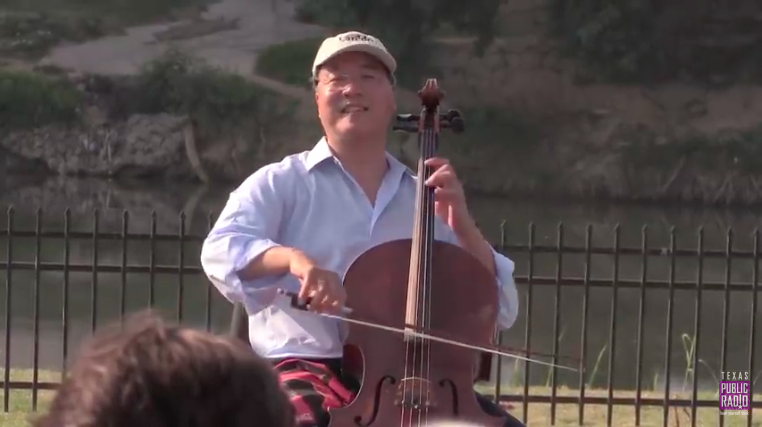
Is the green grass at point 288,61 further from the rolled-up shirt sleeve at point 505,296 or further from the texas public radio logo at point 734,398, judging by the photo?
the rolled-up shirt sleeve at point 505,296

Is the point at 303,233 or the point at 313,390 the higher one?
the point at 303,233

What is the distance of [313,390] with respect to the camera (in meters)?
2.54

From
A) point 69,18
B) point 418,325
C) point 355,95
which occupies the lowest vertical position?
point 418,325

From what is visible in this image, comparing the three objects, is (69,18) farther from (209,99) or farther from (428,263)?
(428,263)

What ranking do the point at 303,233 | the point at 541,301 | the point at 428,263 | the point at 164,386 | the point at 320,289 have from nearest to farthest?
1. the point at 164,386
2. the point at 320,289
3. the point at 428,263
4. the point at 303,233
5. the point at 541,301

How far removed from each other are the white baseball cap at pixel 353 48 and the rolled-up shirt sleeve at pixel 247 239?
12.2 inches

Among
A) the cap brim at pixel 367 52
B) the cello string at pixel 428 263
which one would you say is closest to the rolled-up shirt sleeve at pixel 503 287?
the cello string at pixel 428 263

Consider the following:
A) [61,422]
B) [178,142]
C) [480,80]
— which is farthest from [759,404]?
[480,80]

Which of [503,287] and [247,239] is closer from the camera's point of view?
[247,239]

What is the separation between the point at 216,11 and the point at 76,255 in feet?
75.3

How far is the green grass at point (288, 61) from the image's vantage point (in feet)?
90.4

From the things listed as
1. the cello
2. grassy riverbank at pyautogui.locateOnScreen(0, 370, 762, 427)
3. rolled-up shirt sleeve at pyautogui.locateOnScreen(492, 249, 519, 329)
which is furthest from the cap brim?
grassy riverbank at pyautogui.locateOnScreen(0, 370, 762, 427)

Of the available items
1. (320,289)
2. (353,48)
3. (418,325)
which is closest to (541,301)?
(353,48)

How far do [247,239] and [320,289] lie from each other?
0.29 m
